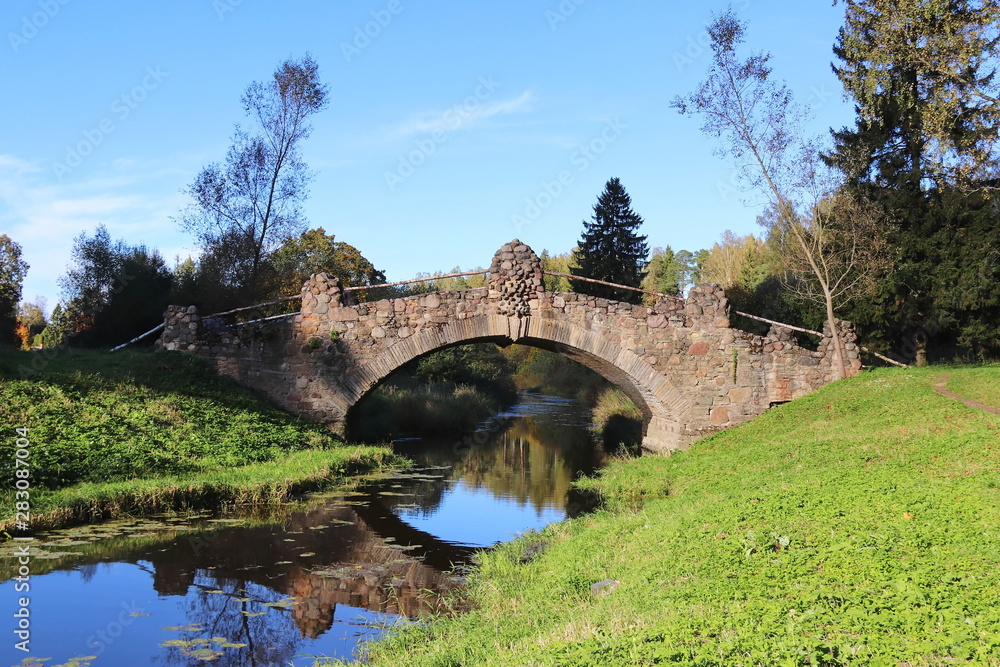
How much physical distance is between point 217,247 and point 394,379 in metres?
9.84

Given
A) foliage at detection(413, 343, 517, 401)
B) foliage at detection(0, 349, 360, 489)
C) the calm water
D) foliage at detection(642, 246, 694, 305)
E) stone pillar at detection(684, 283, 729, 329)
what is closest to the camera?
the calm water

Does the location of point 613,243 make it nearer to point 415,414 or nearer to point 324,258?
point 324,258

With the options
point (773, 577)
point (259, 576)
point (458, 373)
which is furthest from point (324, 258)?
point (773, 577)

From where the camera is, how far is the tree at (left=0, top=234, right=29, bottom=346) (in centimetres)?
2791

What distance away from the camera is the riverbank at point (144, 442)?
10.7 meters

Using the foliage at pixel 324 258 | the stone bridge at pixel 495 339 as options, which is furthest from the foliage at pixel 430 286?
the stone bridge at pixel 495 339

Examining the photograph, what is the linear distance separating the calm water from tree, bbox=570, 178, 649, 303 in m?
26.9

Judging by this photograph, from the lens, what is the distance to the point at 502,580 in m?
8.10

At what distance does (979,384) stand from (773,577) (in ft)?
40.0

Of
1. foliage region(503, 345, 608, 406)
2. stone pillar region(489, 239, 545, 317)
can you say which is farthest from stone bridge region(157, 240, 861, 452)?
foliage region(503, 345, 608, 406)

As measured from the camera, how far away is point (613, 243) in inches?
1656

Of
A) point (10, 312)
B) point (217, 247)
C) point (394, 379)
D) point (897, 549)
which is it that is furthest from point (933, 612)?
point (10, 312)
